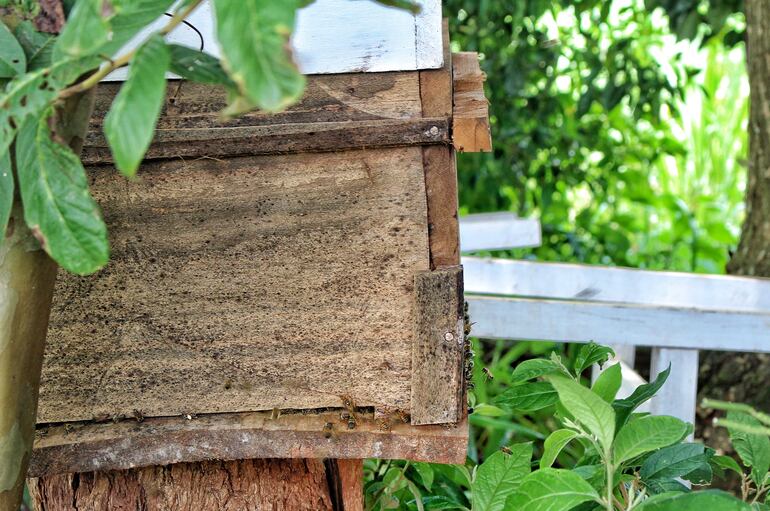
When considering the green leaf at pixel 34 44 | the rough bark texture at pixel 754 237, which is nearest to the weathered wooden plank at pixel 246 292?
the green leaf at pixel 34 44

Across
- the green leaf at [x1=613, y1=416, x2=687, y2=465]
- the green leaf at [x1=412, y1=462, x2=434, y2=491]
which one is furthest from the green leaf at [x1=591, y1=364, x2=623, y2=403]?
the green leaf at [x1=412, y1=462, x2=434, y2=491]

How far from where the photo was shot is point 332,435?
3.11 ft

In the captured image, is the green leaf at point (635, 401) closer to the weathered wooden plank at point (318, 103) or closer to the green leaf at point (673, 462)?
the green leaf at point (673, 462)

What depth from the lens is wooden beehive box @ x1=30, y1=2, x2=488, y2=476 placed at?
0.94 metres

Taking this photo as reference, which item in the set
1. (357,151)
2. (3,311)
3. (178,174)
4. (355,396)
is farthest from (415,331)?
(3,311)

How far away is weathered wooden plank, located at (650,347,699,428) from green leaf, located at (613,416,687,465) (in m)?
0.92

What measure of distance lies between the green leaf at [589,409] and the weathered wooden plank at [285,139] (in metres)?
0.29

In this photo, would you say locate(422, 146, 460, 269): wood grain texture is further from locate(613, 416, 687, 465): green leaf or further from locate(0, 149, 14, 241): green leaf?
locate(0, 149, 14, 241): green leaf

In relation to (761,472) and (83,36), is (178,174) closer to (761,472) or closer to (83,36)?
(83,36)

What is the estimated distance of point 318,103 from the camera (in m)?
0.95

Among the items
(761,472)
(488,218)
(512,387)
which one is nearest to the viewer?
(761,472)

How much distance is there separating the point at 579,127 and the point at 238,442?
8.35 feet

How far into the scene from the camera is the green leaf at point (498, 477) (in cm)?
98

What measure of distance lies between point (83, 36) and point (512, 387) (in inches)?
27.6
